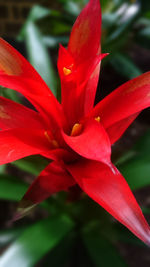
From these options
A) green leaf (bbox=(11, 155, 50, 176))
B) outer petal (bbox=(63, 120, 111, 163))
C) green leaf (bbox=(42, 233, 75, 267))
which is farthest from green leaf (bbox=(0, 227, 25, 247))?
outer petal (bbox=(63, 120, 111, 163))

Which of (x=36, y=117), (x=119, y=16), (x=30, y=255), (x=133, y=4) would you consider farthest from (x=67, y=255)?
(x=133, y=4)

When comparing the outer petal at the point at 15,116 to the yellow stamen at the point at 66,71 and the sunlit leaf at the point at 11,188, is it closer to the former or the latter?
the yellow stamen at the point at 66,71

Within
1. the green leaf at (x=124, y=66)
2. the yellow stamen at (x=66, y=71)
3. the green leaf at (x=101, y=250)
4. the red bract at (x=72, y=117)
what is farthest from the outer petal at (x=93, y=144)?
the green leaf at (x=124, y=66)

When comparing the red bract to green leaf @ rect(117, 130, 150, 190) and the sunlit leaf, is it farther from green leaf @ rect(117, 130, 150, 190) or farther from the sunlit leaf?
the sunlit leaf

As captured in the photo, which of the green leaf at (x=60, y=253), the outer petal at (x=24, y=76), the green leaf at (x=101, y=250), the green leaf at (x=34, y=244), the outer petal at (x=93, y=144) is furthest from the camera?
the green leaf at (x=60, y=253)

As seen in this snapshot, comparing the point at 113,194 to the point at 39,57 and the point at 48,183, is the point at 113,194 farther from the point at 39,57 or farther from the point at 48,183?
the point at 39,57

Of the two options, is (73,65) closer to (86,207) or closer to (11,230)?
(86,207)
